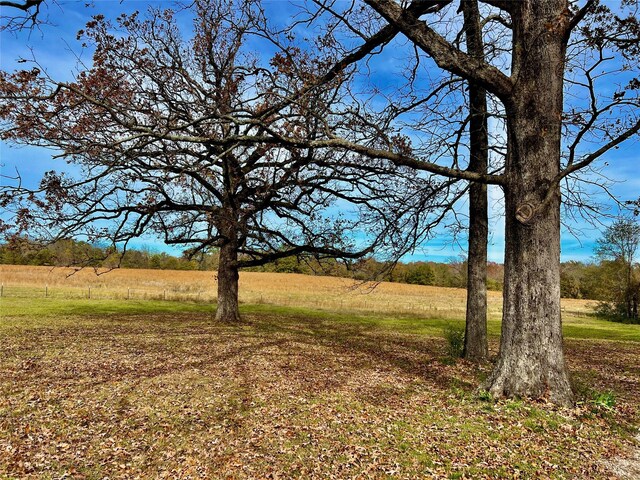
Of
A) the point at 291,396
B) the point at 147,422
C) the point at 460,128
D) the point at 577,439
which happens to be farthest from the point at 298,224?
the point at 577,439

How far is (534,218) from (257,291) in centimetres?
3634

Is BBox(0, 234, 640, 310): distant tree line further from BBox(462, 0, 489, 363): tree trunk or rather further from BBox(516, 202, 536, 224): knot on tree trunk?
BBox(516, 202, 536, 224): knot on tree trunk

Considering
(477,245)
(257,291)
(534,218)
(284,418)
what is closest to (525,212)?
(534,218)

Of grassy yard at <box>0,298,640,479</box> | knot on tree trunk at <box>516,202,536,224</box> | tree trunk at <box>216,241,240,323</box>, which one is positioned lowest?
grassy yard at <box>0,298,640,479</box>

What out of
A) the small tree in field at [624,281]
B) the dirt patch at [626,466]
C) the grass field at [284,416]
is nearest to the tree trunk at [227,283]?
the grass field at [284,416]

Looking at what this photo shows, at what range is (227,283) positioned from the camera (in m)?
16.4

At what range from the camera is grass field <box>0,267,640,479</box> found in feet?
15.0

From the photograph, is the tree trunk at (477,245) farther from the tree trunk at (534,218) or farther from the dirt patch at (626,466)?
the dirt patch at (626,466)

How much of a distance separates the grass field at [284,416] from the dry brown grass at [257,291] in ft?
28.5

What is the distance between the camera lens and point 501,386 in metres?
6.43

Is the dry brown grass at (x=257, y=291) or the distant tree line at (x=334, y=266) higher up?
the distant tree line at (x=334, y=266)

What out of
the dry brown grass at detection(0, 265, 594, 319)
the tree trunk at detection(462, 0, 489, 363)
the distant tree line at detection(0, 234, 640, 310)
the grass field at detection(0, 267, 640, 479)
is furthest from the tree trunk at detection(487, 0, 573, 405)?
the dry brown grass at detection(0, 265, 594, 319)

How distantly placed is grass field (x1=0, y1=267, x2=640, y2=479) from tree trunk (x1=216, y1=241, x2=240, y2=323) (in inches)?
201

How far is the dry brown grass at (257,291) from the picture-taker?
3069 centimetres
